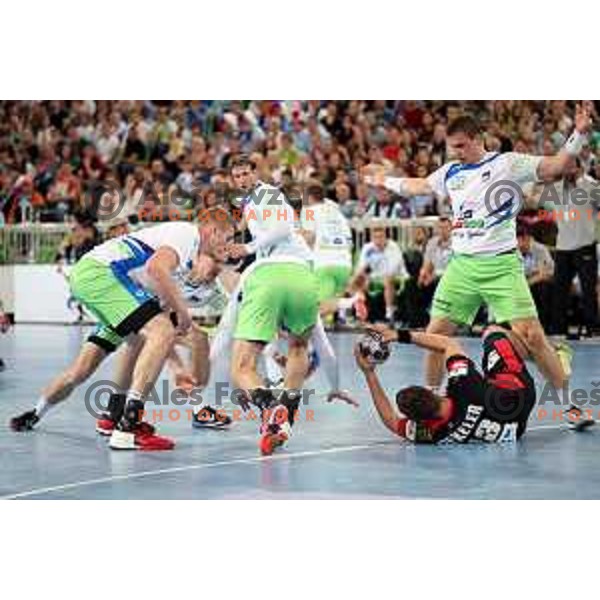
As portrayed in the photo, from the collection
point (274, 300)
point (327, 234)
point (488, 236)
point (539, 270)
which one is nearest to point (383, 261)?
point (539, 270)

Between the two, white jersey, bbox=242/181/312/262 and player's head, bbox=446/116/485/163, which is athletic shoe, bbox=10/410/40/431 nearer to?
white jersey, bbox=242/181/312/262

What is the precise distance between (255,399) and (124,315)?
28.7 inches

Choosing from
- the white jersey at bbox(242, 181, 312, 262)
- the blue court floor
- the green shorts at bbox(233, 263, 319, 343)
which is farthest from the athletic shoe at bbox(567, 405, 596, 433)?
the white jersey at bbox(242, 181, 312, 262)

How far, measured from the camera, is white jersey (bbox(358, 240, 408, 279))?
35.6 ft

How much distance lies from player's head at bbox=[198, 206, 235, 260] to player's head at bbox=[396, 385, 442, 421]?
3.50 ft

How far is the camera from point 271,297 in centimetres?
556

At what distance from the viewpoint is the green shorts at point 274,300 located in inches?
218

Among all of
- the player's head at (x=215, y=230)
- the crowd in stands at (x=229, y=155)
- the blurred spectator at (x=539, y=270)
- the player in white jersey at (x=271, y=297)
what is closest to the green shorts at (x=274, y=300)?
the player in white jersey at (x=271, y=297)

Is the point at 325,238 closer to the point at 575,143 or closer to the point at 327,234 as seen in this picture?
the point at 327,234

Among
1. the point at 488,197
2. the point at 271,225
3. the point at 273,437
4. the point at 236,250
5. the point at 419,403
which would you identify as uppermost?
the point at 488,197

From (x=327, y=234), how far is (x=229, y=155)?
11.1ft

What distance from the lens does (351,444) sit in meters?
5.77

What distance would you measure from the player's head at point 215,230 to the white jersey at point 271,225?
0.59ft

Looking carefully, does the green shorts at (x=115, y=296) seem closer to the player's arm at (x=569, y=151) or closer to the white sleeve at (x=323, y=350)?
the white sleeve at (x=323, y=350)
